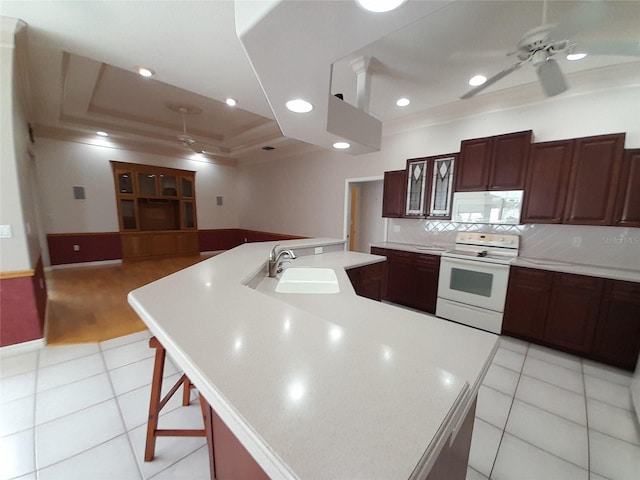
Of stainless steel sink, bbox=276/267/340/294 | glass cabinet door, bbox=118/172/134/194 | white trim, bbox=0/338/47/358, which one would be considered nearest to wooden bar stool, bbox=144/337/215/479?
stainless steel sink, bbox=276/267/340/294

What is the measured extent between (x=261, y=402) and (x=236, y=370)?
5.8 inches

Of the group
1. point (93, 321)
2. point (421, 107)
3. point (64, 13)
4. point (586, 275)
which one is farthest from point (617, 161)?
point (93, 321)

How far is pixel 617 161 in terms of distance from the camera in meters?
2.28

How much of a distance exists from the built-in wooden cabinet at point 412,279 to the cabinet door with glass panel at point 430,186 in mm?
625

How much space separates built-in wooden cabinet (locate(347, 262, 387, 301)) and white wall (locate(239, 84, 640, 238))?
2.05m

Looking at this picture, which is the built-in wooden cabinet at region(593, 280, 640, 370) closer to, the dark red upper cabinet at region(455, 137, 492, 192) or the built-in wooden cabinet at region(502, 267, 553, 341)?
the built-in wooden cabinet at region(502, 267, 553, 341)

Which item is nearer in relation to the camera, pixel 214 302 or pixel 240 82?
pixel 214 302

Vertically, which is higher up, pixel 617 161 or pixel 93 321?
pixel 617 161

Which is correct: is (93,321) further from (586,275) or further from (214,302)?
(586,275)

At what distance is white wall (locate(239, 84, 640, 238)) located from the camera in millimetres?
2500

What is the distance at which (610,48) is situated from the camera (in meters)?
1.40

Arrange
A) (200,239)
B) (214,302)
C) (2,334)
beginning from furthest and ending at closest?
1. (200,239)
2. (2,334)
3. (214,302)

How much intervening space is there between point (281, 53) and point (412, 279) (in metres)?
3.24

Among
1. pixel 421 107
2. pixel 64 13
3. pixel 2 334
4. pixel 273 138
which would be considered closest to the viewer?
pixel 64 13
